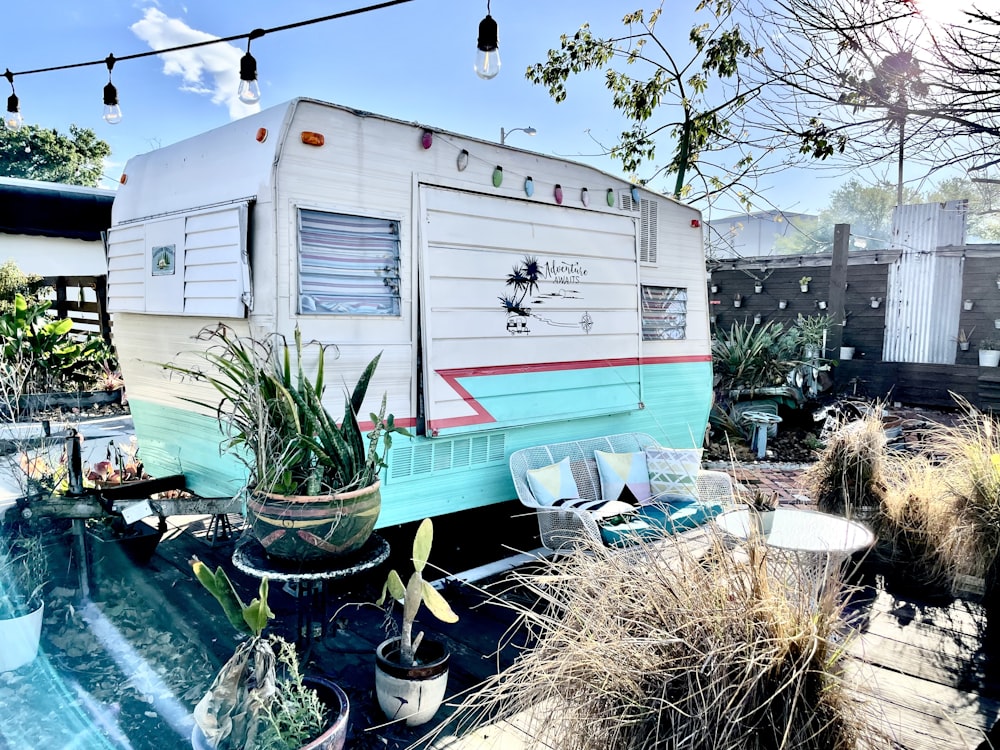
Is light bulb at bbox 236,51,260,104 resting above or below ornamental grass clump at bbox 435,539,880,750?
above

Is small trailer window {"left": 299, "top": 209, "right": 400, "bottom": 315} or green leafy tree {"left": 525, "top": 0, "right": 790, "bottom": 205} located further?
green leafy tree {"left": 525, "top": 0, "right": 790, "bottom": 205}

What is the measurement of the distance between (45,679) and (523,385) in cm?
312

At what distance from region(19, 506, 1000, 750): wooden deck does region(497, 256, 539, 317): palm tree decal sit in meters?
1.83

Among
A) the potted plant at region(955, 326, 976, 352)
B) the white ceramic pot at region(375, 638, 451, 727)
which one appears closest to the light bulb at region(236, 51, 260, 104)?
the white ceramic pot at region(375, 638, 451, 727)

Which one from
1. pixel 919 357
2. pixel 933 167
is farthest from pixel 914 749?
pixel 919 357

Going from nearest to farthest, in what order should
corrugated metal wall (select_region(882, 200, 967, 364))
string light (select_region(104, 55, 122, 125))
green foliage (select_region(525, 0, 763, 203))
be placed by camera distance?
1. string light (select_region(104, 55, 122, 125))
2. green foliage (select_region(525, 0, 763, 203))
3. corrugated metal wall (select_region(882, 200, 967, 364))

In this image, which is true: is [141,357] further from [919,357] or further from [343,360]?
[919,357]

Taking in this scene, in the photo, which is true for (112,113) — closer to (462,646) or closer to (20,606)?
(20,606)

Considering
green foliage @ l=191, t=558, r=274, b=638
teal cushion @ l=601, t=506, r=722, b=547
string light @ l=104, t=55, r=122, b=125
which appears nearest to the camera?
green foliage @ l=191, t=558, r=274, b=638

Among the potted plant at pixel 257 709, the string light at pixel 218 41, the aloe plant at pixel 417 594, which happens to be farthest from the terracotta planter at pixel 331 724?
the string light at pixel 218 41

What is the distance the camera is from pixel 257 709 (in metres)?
2.10

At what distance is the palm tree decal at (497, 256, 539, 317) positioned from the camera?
4629 millimetres

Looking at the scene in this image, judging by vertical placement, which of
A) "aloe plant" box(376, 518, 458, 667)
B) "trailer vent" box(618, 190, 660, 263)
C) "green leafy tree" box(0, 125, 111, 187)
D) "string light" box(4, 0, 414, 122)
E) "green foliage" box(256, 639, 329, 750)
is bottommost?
"green foliage" box(256, 639, 329, 750)

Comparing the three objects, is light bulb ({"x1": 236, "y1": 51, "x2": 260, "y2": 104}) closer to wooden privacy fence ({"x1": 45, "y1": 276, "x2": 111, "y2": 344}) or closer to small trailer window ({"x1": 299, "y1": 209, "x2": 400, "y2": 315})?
small trailer window ({"x1": 299, "y1": 209, "x2": 400, "y2": 315})
